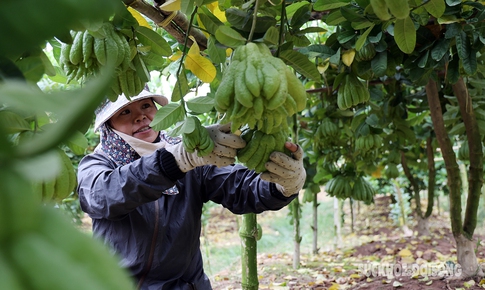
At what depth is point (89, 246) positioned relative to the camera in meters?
0.22

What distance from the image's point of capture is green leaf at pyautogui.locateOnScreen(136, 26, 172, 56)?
1.03 metres

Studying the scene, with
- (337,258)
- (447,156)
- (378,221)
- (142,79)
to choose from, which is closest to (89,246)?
(142,79)

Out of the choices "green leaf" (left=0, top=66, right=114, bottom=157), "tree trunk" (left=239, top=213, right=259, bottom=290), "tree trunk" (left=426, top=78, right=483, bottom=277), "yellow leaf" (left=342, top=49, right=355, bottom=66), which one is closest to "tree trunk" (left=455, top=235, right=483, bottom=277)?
"tree trunk" (left=426, top=78, right=483, bottom=277)

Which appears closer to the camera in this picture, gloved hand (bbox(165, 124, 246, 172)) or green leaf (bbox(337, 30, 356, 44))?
gloved hand (bbox(165, 124, 246, 172))

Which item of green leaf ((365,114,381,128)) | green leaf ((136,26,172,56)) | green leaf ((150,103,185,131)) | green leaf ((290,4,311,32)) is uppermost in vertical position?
green leaf ((365,114,381,128))

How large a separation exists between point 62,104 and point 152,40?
89cm

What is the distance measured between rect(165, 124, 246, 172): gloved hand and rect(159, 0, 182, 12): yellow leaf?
0.33m

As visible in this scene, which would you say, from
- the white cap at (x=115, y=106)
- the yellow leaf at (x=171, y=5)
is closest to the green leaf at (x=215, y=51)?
the yellow leaf at (x=171, y=5)

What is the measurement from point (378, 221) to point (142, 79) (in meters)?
8.33

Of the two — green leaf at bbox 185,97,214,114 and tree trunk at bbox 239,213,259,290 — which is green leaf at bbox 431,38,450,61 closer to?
green leaf at bbox 185,97,214,114

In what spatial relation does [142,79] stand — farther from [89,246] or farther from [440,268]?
[440,268]

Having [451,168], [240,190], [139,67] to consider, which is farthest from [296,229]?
[139,67]

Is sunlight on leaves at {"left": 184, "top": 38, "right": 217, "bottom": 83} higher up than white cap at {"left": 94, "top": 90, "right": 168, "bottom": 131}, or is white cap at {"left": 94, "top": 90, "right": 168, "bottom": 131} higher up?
white cap at {"left": 94, "top": 90, "right": 168, "bottom": 131}

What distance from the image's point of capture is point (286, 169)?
4.14 feet
